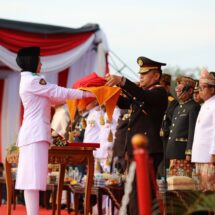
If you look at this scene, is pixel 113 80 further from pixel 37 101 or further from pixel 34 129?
pixel 34 129

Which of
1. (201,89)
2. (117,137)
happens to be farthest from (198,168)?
(117,137)

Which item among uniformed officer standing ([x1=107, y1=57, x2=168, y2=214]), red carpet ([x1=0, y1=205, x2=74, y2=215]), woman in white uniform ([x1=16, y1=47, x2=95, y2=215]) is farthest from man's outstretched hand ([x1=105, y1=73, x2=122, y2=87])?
red carpet ([x1=0, y1=205, x2=74, y2=215])

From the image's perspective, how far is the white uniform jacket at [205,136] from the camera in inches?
257

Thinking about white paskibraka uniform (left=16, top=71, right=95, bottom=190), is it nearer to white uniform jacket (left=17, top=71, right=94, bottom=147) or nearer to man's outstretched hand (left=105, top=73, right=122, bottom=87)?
white uniform jacket (left=17, top=71, right=94, bottom=147)

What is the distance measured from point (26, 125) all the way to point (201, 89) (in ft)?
5.39

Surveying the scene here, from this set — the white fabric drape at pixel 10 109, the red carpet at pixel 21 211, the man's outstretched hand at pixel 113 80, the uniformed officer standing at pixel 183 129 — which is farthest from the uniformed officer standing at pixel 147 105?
the white fabric drape at pixel 10 109

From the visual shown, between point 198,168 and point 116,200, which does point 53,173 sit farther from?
point 198,168

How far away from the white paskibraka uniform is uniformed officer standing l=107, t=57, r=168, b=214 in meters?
0.54

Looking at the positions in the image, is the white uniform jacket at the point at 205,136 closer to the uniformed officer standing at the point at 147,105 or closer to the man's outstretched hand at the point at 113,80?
the uniformed officer standing at the point at 147,105

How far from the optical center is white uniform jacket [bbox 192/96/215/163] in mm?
6531

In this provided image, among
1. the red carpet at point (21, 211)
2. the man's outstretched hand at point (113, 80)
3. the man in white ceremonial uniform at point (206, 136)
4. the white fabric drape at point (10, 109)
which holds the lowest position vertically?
the red carpet at point (21, 211)

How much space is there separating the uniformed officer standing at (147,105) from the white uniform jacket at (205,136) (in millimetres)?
512

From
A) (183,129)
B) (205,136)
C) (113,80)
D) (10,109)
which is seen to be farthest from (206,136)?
(10,109)

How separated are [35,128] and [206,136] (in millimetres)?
1514
